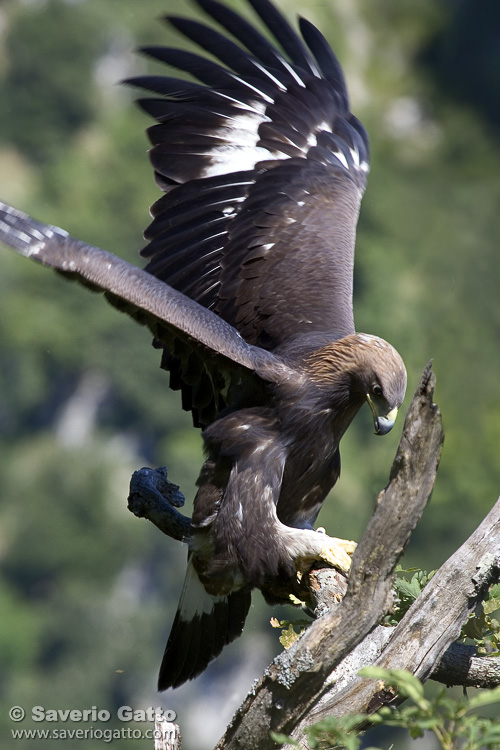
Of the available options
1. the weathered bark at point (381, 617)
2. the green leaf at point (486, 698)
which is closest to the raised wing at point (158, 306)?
the weathered bark at point (381, 617)

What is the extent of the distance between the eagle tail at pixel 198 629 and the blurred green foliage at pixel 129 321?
20.3 meters

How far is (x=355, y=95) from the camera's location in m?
72.0

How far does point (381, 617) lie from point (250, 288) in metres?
2.97

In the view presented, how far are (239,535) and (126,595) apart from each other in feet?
148

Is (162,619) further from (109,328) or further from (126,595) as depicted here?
(109,328)

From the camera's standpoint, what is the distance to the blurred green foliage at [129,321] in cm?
3997

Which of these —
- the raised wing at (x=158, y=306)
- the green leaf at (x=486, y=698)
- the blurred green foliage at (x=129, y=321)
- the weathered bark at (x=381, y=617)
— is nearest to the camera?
the green leaf at (x=486, y=698)

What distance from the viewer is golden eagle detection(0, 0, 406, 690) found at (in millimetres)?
5324

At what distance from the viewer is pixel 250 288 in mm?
6609

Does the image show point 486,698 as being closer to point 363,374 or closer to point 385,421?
point 385,421

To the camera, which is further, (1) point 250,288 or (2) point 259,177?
(2) point 259,177

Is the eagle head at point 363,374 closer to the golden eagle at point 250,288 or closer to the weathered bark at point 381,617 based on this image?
the golden eagle at point 250,288

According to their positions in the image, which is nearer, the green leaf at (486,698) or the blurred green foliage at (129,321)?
the green leaf at (486,698)

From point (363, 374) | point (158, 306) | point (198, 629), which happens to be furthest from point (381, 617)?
point (198, 629)
